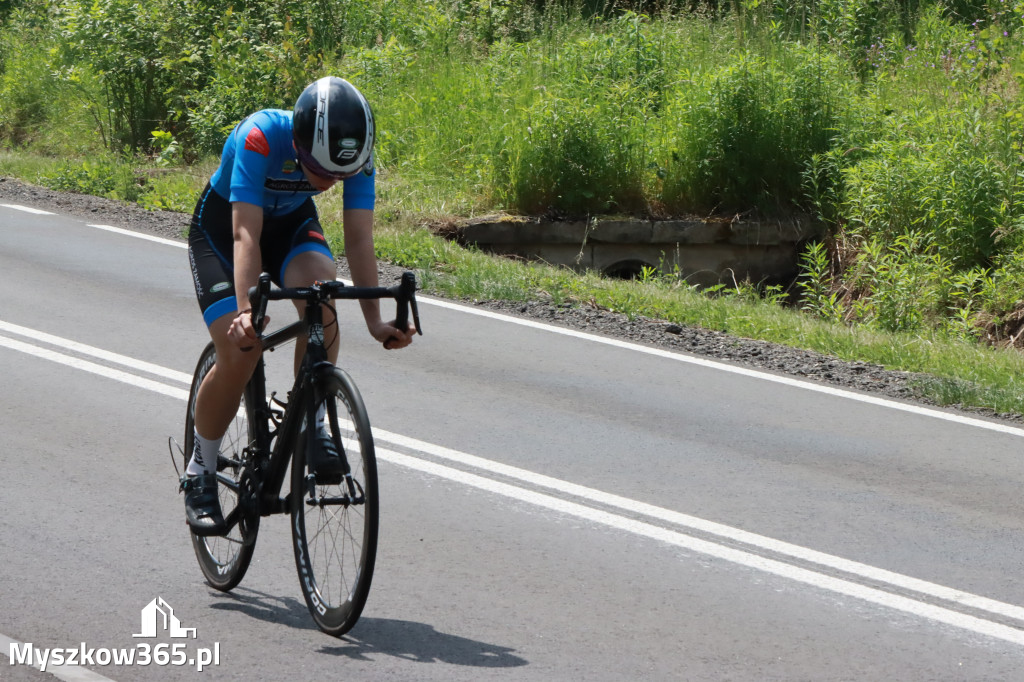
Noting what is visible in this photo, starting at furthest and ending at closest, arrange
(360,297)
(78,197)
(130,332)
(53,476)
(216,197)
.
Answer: (78,197) < (130,332) < (53,476) < (216,197) < (360,297)

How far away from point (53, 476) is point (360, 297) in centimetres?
267

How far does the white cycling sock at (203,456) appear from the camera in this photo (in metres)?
4.65

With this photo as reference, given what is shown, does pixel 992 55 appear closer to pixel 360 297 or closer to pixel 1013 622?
pixel 1013 622

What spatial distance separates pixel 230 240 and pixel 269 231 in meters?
0.15

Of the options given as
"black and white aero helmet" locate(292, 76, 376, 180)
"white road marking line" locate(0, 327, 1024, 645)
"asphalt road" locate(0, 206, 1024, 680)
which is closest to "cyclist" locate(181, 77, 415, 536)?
"black and white aero helmet" locate(292, 76, 376, 180)

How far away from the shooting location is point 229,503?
16.0 ft

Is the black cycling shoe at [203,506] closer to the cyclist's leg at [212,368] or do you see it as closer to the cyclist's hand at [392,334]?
the cyclist's leg at [212,368]

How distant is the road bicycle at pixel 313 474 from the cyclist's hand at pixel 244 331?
33 millimetres

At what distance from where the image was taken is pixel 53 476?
5832mm

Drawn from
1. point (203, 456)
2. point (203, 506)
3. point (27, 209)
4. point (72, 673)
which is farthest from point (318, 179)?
point (27, 209)

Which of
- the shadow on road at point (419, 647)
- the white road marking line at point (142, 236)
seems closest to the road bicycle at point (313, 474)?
the shadow on road at point (419, 647)

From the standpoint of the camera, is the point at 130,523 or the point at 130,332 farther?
the point at 130,332

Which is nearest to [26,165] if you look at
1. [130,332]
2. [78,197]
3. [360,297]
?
[78,197]

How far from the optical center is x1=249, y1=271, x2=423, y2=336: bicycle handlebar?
12.7ft
